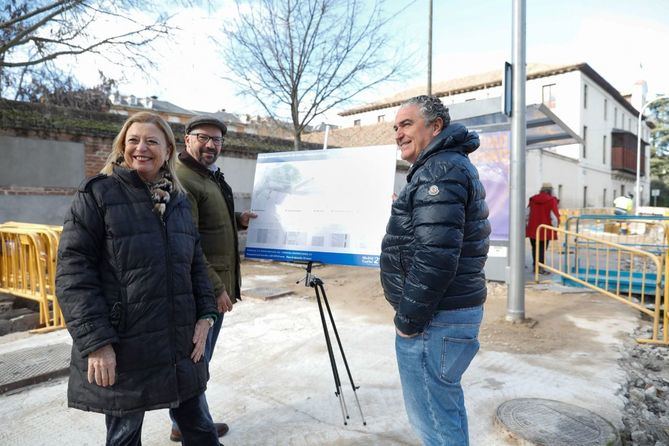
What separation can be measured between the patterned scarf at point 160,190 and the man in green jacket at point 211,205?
1.23 feet

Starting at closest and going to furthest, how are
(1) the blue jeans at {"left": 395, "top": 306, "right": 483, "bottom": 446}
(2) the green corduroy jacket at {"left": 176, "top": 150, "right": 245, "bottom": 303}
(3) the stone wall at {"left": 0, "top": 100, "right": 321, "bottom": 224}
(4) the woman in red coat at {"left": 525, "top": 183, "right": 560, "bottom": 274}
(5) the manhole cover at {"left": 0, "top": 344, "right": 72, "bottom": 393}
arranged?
(1) the blue jeans at {"left": 395, "top": 306, "right": 483, "bottom": 446} → (2) the green corduroy jacket at {"left": 176, "top": 150, "right": 245, "bottom": 303} → (5) the manhole cover at {"left": 0, "top": 344, "right": 72, "bottom": 393} → (3) the stone wall at {"left": 0, "top": 100, "right": 321, "bottom": 224} → (4) the woman in red coat at {"left": 525, "top": 183, "right": 560, "bottom": 274}

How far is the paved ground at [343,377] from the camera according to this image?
9.55 feet

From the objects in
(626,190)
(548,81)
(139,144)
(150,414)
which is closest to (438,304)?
(139,144)

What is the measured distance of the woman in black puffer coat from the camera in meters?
1.78

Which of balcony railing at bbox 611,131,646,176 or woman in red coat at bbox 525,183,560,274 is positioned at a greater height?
balcony railing at bbox 611,131,646,176

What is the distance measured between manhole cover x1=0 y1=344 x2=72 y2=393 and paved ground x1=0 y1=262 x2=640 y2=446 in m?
0.09

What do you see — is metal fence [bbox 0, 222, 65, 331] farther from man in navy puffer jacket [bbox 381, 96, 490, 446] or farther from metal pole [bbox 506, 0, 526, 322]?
metal pole [bbox 506, 0, 526, 322]

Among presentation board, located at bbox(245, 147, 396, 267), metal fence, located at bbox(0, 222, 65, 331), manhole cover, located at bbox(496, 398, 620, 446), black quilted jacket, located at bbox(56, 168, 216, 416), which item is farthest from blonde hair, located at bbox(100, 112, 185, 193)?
metal fence, located at bbox(0, 222, 65, 331)

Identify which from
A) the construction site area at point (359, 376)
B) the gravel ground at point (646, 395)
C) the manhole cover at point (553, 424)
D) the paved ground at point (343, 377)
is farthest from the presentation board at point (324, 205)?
the gravel ground at point (646, 395)

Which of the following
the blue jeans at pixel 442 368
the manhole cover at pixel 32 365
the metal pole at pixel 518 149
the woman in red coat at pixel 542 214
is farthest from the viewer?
the woman in red coat at pixel 542 214

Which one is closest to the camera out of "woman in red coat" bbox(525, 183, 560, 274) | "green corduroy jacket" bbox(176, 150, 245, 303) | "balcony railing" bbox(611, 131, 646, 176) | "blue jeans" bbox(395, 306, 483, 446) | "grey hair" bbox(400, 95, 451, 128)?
"blue jeans" bbox(395, 306, 483, 446)

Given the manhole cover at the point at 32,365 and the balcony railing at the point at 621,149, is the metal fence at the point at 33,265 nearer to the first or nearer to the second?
the manhole cover at the point at 32,365

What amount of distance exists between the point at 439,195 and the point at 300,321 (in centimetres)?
398

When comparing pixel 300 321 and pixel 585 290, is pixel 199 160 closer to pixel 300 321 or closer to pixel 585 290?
pixel 300 321
